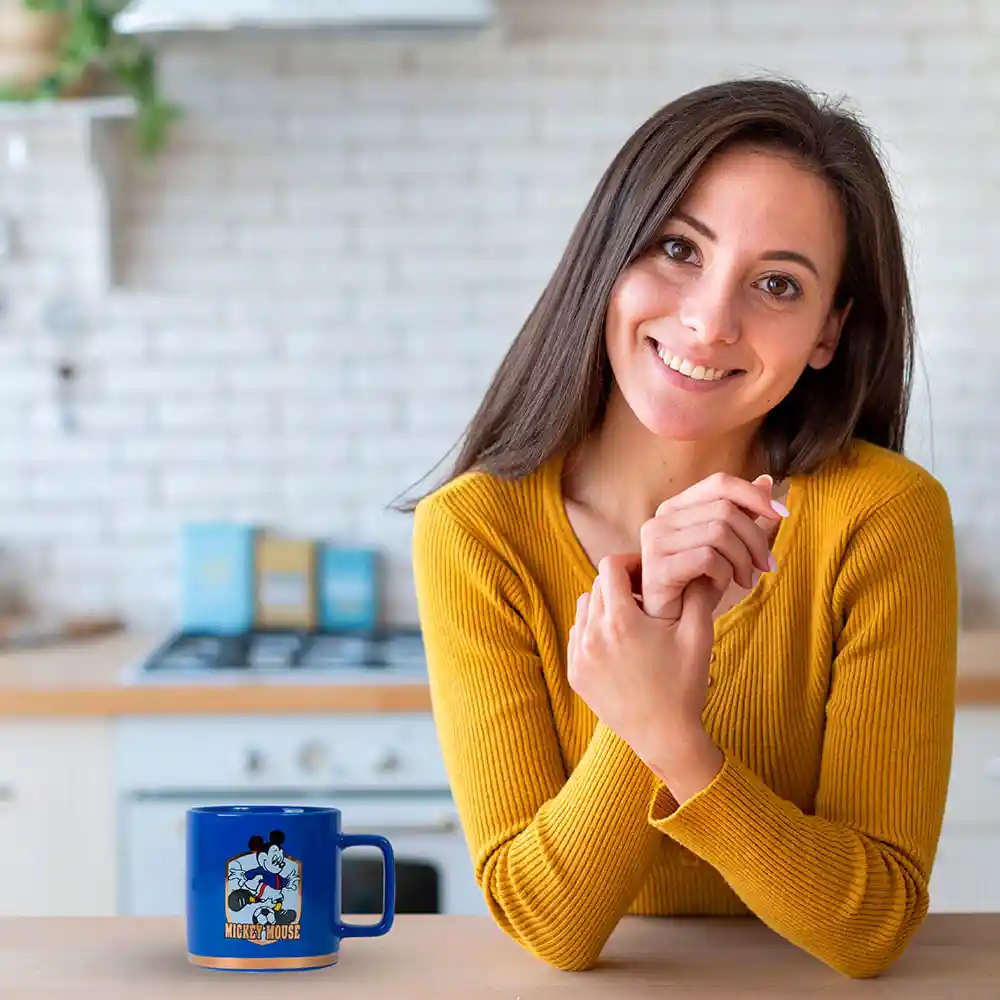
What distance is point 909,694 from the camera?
1.34 m

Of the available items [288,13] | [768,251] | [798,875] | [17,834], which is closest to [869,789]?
[798,875]

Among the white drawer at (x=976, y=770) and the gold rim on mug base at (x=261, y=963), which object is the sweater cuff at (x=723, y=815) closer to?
the gold rim on mug base at (x=261, y=963)

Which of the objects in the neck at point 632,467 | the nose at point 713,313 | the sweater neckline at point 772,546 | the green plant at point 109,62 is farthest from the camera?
the green plant at point 109,62

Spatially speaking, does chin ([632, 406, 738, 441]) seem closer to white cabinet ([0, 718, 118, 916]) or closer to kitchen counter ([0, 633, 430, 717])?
kitchen counter ([0, 633, 430, 717])

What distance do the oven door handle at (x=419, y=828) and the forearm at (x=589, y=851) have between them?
1332 mm

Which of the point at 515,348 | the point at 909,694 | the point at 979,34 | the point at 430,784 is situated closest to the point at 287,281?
the point at 430,784

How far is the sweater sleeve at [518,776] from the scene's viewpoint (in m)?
1.23

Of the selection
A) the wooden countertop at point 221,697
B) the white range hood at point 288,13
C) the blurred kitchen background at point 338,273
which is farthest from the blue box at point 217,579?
the white range hood at point 288,13

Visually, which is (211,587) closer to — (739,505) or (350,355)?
(350,355)

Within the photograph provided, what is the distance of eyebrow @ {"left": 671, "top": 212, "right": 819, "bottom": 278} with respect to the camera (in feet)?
4.42

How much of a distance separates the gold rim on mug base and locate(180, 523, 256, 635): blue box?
2.16 meters

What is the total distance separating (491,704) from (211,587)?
1.98 metres

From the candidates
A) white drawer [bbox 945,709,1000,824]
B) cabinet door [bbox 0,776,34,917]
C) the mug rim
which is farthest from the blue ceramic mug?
white drawer [bbox 945,709,1000,824]

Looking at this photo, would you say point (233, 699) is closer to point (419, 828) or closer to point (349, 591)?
point (419, 828)
